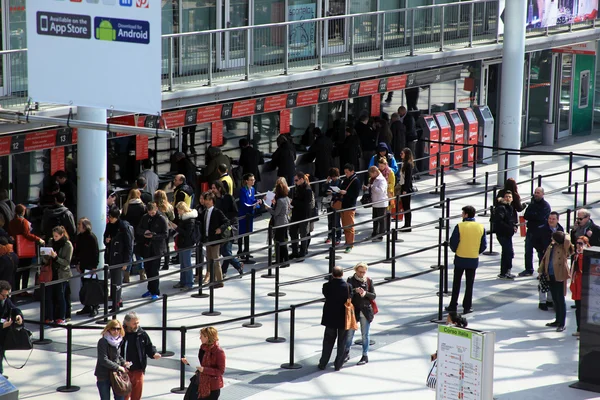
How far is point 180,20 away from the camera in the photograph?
2156cm

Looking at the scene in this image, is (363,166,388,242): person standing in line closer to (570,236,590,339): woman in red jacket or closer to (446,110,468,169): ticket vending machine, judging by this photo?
(570,236,590,339): woman in red jacket

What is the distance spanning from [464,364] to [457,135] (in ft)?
57.1

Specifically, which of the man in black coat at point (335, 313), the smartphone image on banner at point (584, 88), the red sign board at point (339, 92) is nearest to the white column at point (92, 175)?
the man in black coat at point (335, 313)

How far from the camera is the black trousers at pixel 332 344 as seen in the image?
44.8 ft

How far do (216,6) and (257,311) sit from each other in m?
8.22

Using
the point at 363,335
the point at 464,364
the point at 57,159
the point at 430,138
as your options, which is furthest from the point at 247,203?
the point at 430,138

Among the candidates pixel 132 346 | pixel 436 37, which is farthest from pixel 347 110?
pixel 132 346

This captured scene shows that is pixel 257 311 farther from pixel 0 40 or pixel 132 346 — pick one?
pixel 0 40

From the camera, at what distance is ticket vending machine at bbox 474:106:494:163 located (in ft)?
93.8

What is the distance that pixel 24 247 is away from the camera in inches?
655

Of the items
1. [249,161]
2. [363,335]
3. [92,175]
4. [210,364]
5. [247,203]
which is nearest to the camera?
[210,364]

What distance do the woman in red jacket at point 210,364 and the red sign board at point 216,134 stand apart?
426 inches

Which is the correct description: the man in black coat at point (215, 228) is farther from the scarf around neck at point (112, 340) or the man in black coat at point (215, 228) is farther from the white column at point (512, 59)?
the white column at point (512, 59)

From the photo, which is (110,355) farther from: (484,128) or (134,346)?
(484,128)
